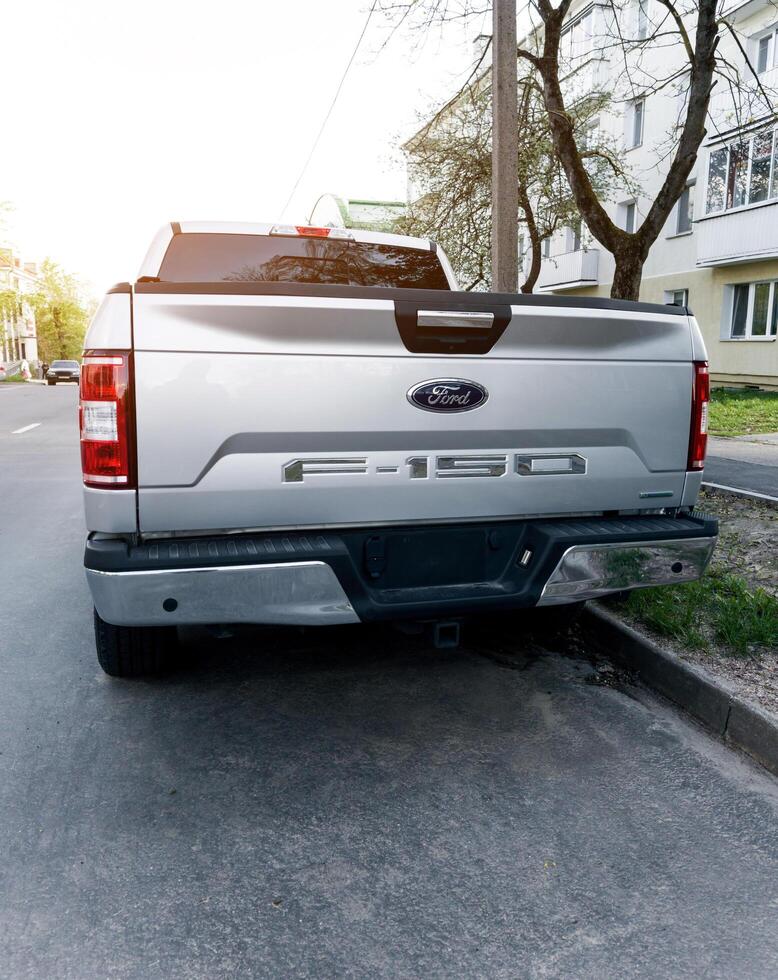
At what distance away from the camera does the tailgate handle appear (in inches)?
116

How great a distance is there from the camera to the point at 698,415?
135 inches

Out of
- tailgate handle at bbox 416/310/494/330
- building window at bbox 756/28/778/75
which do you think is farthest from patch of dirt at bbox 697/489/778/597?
building window at bbox 756/28/778/75

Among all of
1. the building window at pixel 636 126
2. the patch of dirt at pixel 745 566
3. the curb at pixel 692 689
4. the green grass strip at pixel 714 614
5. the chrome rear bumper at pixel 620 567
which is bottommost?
the curb at pixel 692 689

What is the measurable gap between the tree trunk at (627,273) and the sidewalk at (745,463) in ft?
7.05

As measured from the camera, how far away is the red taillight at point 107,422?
2.69 metres

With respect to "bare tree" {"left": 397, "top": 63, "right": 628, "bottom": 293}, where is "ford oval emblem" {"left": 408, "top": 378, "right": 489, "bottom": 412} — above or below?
below

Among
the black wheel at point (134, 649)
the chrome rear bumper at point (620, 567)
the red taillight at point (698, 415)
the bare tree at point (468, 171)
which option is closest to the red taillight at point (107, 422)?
the black wheel at point (134, 649)

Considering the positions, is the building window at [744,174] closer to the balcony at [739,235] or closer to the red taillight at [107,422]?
the balcony at [739,235]

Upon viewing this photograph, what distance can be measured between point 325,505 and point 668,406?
1452mm

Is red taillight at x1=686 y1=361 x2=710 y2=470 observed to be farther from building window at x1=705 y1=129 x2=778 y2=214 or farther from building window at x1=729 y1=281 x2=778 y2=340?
building window at x1=729 y1=281 x2=778 y2=340

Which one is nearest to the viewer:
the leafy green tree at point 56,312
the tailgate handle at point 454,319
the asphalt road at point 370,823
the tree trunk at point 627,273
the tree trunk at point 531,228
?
the asphalt road at point 370,823

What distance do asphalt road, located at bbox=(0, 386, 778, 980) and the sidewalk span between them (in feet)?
15.6

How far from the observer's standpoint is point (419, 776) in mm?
3025

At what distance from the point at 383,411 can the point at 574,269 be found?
28339 millimetres
